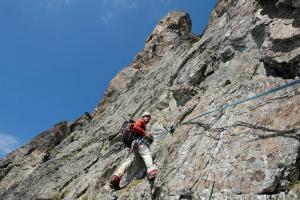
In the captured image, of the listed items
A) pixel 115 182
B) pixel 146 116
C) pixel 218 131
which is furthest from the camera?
pixel 146 116

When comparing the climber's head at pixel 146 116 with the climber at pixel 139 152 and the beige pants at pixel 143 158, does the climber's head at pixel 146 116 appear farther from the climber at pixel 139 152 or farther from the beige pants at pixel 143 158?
the beige pants at pixel 143 158

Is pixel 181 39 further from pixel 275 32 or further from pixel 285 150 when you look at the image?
pixel 285 150

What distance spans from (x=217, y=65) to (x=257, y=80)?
4349 mm

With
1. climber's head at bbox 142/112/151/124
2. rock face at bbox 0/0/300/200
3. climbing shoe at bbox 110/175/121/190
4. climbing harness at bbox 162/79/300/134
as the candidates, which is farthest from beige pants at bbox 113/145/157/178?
climber's head at bbox 142/112/151/124

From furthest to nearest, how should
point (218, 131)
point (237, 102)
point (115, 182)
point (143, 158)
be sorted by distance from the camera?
point (115, 182)
point (143, 158)
point (237, 102)
point (218, 131)

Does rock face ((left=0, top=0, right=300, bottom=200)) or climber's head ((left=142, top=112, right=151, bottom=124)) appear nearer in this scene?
rock face ((left=0, top=0, right=300, bottom=200))

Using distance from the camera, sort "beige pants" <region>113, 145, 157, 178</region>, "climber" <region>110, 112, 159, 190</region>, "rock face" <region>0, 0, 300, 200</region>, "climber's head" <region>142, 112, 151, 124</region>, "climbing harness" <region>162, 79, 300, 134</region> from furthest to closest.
A: "climber's head" <region>142, 112, 151, 124</region>, "climber" <region>110, 112, 159, 190</region>, "beige pants" <region>113, 145, 157, 178</region>, "climbing harness" <region>162, 79, 300, 134</region>, "rock face" <region>0, 0, 300, 200</region>

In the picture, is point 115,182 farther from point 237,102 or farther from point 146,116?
point 237,102

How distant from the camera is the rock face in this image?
11289 millimetres

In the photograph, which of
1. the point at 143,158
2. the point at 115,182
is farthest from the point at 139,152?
the point at 115,182

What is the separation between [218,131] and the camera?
13414 mm

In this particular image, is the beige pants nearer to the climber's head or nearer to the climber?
the climber

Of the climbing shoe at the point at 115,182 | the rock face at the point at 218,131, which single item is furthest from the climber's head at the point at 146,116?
the climbing shoe at the point at 115,182

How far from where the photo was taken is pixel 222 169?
39.1ft
